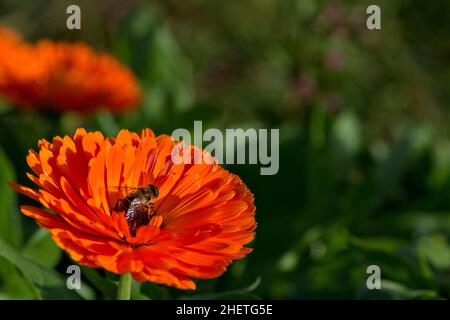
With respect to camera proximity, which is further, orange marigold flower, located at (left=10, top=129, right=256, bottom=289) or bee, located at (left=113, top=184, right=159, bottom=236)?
bee, located at (left=113, top=184, right=159, bottom=236)

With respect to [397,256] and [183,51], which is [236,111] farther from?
[397,256]

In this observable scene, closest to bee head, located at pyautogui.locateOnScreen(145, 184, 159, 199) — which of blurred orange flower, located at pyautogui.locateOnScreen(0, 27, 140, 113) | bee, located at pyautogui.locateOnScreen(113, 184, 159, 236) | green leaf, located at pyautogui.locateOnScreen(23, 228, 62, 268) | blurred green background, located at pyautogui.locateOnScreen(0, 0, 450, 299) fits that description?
bee, located at pyautogui.locateOnScreen(113, 184, 159, 236)

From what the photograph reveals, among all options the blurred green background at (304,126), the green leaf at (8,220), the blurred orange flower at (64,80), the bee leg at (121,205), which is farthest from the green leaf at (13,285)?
the blurred orange flower at (64,80)

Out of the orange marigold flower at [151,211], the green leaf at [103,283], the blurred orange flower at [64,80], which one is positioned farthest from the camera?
the blurred orange flower at [64,80]

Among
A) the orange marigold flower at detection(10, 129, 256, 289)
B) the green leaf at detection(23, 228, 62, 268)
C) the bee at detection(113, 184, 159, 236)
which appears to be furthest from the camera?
the green leaf at detection(23, 228, 62, 268)

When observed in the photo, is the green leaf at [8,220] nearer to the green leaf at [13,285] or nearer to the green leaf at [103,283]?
the green leaf at [13,285]

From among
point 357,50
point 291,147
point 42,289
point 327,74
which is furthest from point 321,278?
point 357,50

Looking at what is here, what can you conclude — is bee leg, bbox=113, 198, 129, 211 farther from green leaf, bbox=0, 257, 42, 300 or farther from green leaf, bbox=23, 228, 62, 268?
green leaf, bbox=23, 228, 62, 268
